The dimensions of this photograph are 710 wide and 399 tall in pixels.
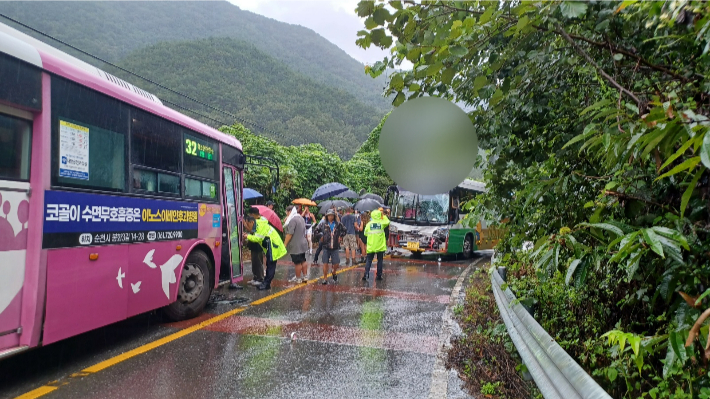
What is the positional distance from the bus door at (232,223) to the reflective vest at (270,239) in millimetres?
656

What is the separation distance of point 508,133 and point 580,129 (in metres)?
0.47

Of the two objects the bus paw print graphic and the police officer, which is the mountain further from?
the bus paw print graphic

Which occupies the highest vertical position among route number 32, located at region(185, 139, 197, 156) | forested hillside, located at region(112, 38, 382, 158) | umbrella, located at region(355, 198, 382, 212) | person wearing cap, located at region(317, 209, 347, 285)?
forested hillside, located at region(112, 38, 382, 158)

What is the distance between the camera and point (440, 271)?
1359 cm

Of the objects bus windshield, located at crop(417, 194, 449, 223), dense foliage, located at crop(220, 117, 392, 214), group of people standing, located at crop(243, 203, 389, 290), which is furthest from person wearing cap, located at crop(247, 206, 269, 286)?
bus windshield, located at crop(417, 194, 449, 223)

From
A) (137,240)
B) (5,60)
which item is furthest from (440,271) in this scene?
(5,60)

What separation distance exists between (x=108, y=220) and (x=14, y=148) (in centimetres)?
123

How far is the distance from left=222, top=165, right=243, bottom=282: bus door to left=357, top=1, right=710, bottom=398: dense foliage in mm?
4794

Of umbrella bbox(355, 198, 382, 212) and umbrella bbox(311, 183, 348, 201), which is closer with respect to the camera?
umbrella bbox(355, 198, 382, 212)

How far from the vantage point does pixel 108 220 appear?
17.3 ft

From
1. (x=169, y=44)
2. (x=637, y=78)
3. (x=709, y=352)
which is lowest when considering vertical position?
(x=709, y=352)

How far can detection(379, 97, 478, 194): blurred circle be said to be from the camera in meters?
1.64

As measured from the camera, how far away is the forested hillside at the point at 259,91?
52406 mm

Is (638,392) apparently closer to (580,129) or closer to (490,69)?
(580,129)
